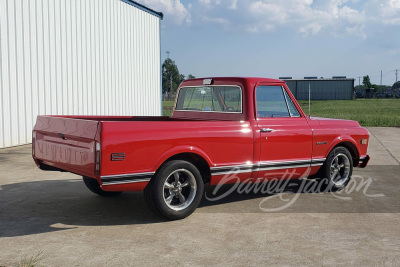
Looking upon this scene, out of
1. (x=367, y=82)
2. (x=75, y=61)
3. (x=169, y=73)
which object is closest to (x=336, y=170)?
(x=75, y=61)

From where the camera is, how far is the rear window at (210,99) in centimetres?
639

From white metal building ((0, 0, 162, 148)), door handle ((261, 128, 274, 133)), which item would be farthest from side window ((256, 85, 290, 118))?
white metal building ((0, 0, 162, 148))

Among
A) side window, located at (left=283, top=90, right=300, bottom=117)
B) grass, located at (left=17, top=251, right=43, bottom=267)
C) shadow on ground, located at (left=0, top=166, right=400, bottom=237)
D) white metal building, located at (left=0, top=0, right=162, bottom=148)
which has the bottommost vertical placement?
grass, located at (left=17, top=251, right=43, bottom=267)

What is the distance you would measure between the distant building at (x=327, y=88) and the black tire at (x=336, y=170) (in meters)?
87.4

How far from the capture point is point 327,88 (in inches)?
3765

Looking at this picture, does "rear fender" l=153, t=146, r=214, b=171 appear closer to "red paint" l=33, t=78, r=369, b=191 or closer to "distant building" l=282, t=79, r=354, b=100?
"red paint" l=33, t=78, r=369, b=191

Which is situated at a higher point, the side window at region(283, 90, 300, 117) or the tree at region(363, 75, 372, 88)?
the tree at region(363, 75, 372, 88)

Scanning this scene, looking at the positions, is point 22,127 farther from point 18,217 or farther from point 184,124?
point 184,124

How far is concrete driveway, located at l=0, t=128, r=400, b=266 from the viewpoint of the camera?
4289mm

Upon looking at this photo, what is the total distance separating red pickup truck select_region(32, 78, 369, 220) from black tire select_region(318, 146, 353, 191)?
0.6 inches

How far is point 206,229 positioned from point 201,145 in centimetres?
104

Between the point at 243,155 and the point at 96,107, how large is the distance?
11.4 metres

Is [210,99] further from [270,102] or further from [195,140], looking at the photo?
[195,140]

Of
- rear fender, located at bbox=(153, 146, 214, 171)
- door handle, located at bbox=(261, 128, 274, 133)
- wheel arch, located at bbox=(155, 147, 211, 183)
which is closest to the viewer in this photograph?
rear fender, located at bbox=(153, 146, 214, 171)
